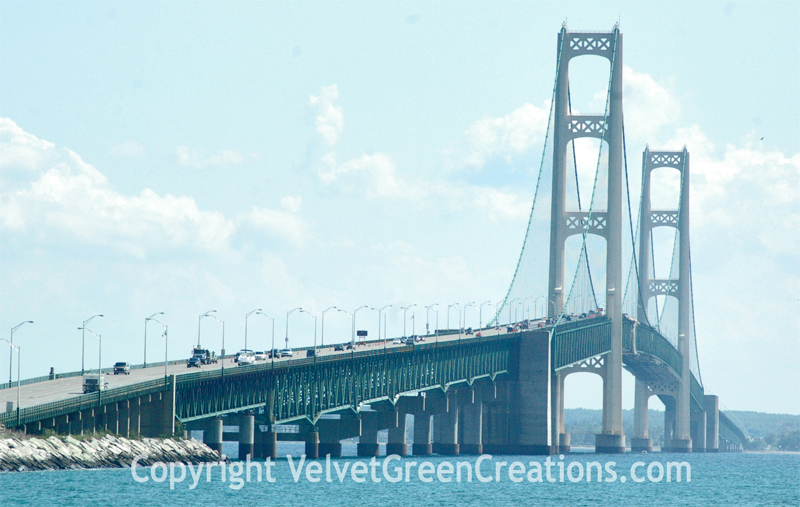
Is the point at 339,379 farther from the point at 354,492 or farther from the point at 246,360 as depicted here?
the point at 354,492

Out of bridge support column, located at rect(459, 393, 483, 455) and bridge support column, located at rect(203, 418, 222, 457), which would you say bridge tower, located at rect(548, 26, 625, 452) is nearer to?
bridge support column, located at rect(459, 393, 483, 455)

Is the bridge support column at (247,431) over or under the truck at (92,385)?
under

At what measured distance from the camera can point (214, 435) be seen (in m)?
102

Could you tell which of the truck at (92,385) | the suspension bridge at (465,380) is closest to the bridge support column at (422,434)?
the suspension bridge at (465,380)

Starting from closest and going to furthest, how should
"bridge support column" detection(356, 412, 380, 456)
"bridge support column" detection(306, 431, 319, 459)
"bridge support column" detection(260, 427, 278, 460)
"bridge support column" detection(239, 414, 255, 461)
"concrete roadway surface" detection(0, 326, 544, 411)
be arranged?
"concrete roadway surface" detection(0, 326, 544, 411)
"bridge support column" detection(239, 414, 255, 461)
"bridge support column" detection(260, 427, 278, 460)
"bridge support column" detection(306, 431, 319, 459)
"bridge support column" detection(356, 412, 380, 456)

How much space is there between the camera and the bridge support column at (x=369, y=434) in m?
134

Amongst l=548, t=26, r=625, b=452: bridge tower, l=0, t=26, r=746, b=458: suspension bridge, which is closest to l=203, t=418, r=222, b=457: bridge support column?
l=0, t=26, r=746, b=458: suspension bridge

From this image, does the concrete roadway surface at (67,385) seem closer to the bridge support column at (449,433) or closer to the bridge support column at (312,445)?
the bridge support column at (312,445)

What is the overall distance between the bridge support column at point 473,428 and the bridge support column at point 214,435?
4477 centimetres

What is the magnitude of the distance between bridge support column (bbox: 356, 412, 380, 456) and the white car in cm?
1744

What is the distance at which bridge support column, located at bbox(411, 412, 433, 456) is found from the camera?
458 ft

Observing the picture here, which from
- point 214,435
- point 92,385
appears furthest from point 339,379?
point 92,385

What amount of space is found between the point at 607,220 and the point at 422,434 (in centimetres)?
2976

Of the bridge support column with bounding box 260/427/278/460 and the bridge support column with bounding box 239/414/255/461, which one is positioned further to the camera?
the bridge support column with bounding box 260/427/278/460
